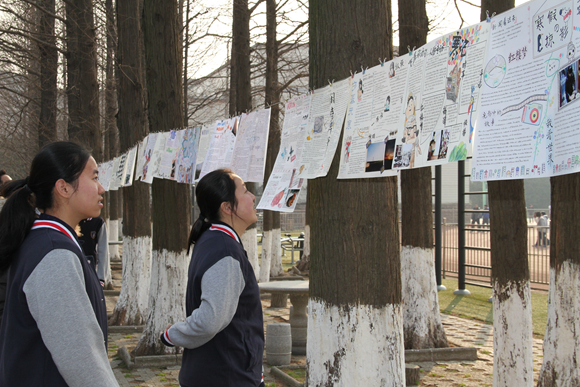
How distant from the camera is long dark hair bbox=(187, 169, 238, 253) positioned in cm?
313

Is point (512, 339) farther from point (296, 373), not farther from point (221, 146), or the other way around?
point (221, 146)

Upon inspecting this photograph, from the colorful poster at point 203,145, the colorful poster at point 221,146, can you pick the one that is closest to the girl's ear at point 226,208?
the colorful poster at point 221,146

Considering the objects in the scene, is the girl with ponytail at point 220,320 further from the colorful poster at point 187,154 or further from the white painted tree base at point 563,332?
the colorful poster at point 187,154

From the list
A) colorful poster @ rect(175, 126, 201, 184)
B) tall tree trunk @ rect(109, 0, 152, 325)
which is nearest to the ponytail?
colorful poster @ rect(175, 126, 201, 184)

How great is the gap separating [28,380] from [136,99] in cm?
891

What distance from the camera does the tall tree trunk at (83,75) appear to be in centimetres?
1368

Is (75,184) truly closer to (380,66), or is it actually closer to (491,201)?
(380,66)

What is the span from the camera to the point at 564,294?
4.73 m

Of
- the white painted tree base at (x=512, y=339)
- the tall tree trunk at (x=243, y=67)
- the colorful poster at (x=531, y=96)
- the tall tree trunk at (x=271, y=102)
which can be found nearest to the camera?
the colorful poster at (x=531, y=96)

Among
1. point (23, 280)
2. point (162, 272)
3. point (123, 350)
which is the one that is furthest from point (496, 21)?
point (123, 350)

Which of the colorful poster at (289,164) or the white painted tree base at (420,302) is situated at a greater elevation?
the colorful poster at (289,164)

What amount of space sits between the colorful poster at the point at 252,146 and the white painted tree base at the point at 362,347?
6.03 ft

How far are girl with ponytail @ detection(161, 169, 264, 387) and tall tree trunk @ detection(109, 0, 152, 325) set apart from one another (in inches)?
295

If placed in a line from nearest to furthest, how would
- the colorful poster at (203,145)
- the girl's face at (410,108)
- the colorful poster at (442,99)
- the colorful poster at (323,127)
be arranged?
the colorful poster at (442,99) < the girl's face at (410,108) < the colorful poster at (323,127) < the colorful poster at (203,145)
